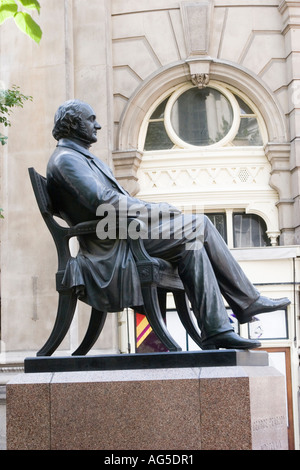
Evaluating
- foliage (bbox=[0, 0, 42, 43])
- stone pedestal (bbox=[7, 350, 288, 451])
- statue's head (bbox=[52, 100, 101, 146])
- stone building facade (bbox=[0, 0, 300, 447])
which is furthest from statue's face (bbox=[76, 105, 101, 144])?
stone building facade (bbox=[0, 0, 300, 447])

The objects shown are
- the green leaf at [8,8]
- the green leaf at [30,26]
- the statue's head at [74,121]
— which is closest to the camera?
the green leaf at [30,26]

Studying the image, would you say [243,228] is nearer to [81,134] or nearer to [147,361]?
[81,134]

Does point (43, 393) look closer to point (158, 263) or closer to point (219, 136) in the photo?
point (158, 263)

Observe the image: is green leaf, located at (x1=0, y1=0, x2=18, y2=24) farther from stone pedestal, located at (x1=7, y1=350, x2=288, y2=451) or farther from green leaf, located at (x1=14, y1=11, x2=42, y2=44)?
stone pedestal, located at (x1=7, y1=350, x2=288, y2=451)

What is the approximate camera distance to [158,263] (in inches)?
273

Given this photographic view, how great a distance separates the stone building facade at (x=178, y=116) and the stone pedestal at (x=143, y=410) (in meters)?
11.2

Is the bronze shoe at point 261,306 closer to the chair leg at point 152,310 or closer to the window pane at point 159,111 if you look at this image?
the chair leg at point 152,310

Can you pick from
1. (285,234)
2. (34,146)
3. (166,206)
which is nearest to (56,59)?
(34,146)

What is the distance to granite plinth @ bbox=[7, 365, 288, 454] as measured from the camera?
6.19m

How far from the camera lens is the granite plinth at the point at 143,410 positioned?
6.19 metres

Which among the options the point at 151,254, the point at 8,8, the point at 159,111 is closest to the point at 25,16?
the point at 8,8

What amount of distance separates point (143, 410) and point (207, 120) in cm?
1359

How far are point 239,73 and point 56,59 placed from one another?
4073mm

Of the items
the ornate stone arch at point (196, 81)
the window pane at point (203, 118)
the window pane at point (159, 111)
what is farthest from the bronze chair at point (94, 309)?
the window pane at point (159, 111)
